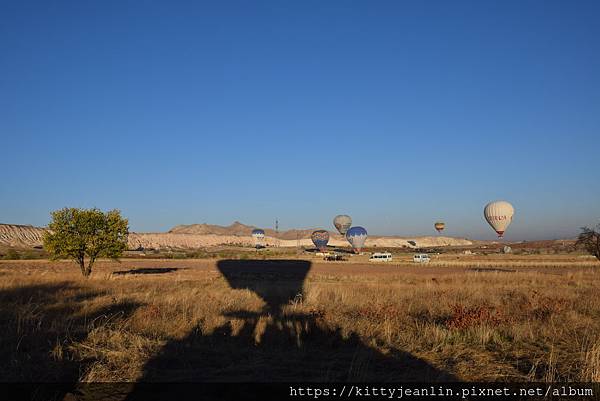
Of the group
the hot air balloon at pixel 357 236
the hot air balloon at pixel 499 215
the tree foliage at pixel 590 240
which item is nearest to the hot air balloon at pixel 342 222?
the hot air balloon at pixel 357 236

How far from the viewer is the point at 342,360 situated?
8.59 meters

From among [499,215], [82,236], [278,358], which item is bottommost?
[278,358]

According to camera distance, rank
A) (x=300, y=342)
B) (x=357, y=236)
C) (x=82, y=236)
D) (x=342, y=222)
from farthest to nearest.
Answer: (x=342, y=222), (x=357, y=236), (x=82, y=236), (x=300, y=342)

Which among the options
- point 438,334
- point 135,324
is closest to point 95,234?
point 135,324

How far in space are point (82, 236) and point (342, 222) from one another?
9071 centimetres

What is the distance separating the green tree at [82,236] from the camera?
33844 millimetres

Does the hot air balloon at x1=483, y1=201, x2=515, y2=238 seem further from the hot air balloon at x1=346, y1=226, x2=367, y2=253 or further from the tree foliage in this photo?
the tree foliage

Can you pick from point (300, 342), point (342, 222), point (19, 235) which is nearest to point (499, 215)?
point (342, 222)

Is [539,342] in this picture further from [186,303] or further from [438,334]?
[186,303]

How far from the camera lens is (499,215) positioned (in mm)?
A: 88000

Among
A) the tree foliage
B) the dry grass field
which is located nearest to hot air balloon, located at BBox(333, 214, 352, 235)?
the tree foliage

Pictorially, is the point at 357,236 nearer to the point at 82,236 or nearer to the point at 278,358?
the point at 82,236

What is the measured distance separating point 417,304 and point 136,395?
1157cm

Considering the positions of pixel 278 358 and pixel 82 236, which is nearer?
pixel 278 358
